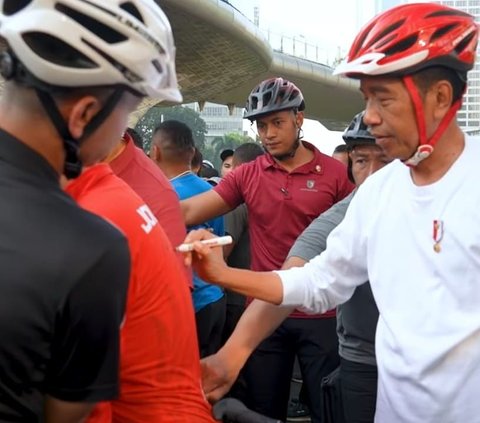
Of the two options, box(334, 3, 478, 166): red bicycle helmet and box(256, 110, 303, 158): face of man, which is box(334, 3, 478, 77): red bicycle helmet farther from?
box(256, 110, 303, 158): face of man

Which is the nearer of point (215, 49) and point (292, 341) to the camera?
point (292, 341)

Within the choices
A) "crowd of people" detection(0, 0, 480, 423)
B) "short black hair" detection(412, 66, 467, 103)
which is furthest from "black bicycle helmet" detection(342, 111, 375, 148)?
"short black hair" detection(412, 66, 467, 103)

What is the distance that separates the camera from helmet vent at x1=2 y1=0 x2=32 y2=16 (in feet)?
5.48

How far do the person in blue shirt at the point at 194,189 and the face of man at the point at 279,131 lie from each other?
539mm

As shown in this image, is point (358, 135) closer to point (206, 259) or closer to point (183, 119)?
point (206, 259)

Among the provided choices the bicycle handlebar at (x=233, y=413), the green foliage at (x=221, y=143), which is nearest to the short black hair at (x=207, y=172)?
the bicycle handlebar at (x=233, y=413)

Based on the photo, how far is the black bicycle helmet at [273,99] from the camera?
501cm

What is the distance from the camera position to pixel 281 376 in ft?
14.7

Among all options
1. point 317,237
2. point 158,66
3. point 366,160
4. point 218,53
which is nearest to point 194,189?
point 366,160

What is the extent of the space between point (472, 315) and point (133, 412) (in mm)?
1080

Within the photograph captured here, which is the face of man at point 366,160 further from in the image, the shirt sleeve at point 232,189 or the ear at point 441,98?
the ear at point 441,98

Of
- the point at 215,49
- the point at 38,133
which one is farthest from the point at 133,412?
the point at 215,49

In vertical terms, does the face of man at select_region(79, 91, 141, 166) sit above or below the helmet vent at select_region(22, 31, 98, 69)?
below

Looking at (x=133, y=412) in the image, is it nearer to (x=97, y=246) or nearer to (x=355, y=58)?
(x=97, y=246)
